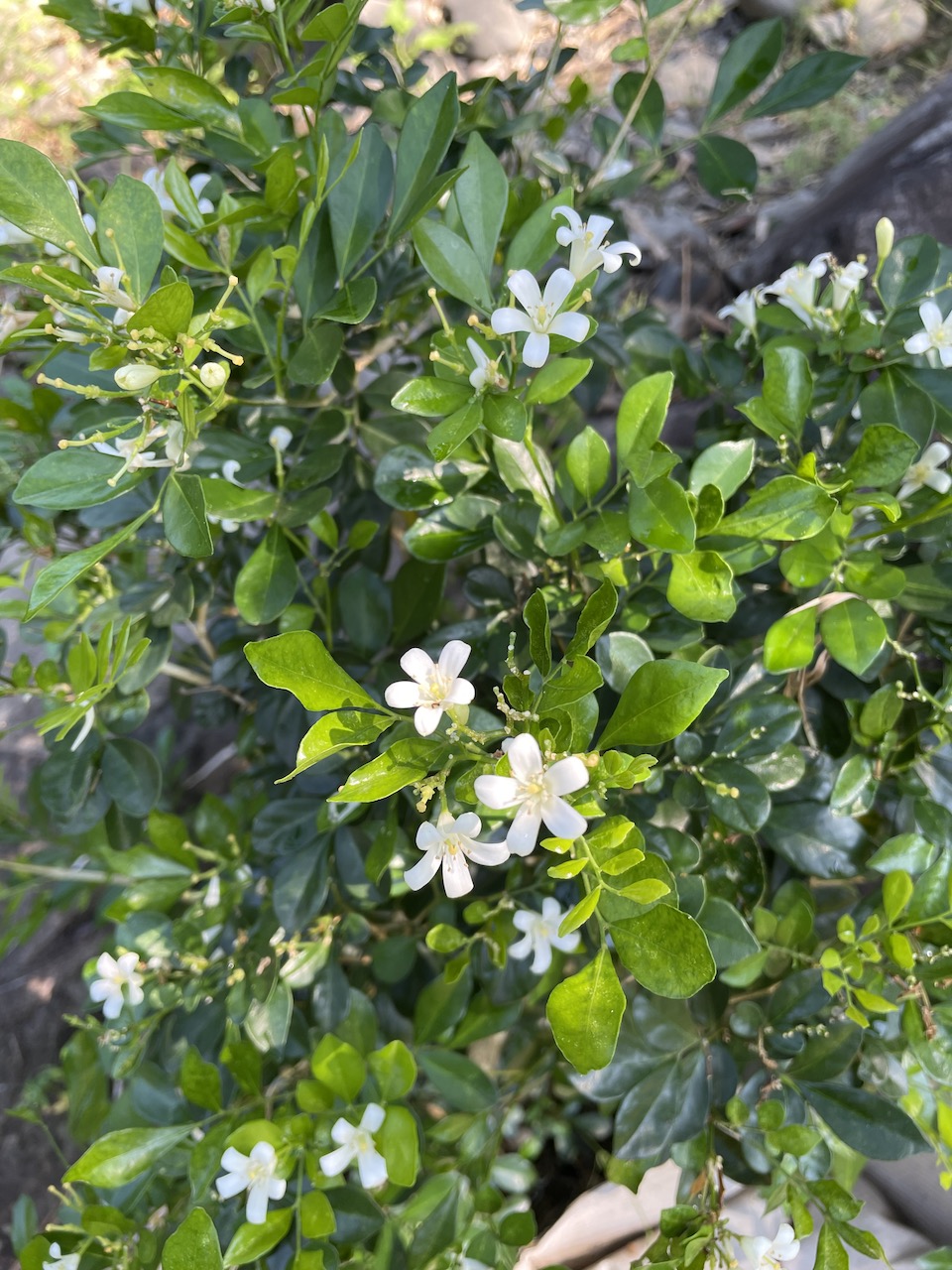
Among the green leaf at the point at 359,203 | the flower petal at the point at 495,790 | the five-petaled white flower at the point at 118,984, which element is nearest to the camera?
the flower petal at the point at 495,790

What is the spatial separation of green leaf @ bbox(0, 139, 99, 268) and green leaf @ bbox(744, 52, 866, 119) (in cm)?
90

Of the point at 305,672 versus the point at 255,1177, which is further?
the point at 255,1177

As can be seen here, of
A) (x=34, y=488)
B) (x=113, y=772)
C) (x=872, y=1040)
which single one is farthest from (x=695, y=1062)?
(x=34, y=488)

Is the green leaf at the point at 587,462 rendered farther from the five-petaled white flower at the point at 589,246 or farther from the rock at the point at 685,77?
the rock at the point at 685,77

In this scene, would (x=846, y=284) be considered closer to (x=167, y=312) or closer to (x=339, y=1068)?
(x=167, y=312)

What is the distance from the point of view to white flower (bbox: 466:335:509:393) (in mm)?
712

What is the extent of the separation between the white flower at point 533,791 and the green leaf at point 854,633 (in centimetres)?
36

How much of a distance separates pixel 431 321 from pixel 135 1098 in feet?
3.68

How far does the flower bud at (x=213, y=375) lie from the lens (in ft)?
2.22

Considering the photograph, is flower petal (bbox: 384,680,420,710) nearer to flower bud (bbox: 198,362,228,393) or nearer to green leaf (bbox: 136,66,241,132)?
flower bud (bbox: 198,362,228,393)

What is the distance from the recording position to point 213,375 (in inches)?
26.8

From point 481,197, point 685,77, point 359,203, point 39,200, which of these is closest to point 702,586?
point 481,197

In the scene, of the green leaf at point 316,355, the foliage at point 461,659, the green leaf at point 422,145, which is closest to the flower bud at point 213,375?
the foliage at point 461,659

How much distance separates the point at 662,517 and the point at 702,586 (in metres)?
0.07
